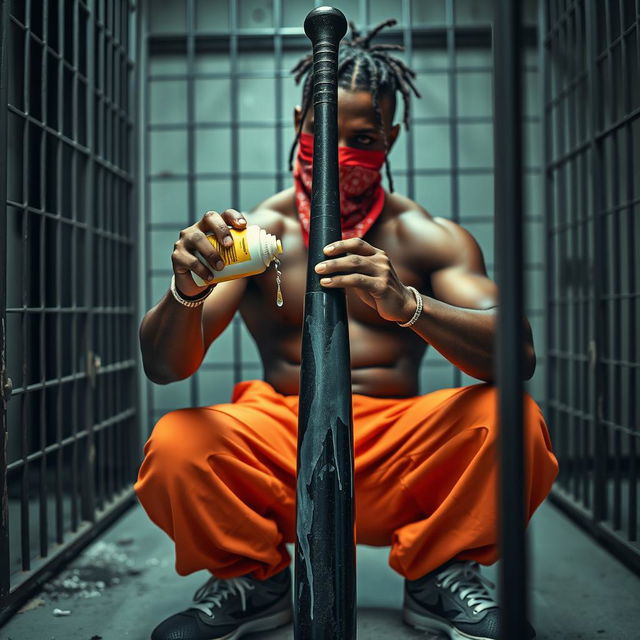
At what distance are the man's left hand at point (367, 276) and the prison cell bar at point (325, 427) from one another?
0.02 m

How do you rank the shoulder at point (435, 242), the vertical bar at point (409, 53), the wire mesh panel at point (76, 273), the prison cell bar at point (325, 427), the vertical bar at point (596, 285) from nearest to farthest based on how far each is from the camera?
1. the prison cell bar at point (325, 427)
2. the shoulder at point (435, 242)
3. the wire mesh panel at point (76, 273)
4. the vertical bar at point (596, 285)
5. the vertical bar at point (409, 53)

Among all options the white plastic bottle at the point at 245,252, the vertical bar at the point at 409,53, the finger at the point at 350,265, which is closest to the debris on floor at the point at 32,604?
the white plastic bottle at the point at 245,252

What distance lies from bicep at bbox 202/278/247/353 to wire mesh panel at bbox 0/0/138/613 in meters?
0.42

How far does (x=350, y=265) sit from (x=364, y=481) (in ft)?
1.54

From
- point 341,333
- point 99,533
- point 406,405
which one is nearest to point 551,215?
point 406,405

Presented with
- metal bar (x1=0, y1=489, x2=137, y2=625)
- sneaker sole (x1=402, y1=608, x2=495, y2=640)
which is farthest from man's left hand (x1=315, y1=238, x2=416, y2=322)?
metal bar (x1=0, y1=489, x2=137, y2=625)

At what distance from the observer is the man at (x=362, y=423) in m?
1.08

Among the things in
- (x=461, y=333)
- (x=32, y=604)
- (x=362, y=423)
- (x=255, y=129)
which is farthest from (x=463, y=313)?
(x=255, y=129)

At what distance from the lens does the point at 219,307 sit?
126cm

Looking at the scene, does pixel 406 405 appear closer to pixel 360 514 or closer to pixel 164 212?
pixel 360 514

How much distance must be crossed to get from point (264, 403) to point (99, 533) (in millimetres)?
796

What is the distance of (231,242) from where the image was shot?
0.95m

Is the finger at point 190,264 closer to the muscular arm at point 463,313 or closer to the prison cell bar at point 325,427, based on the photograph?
the prison cell bar at point 325,427

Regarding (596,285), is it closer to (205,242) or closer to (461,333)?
(461,333)
